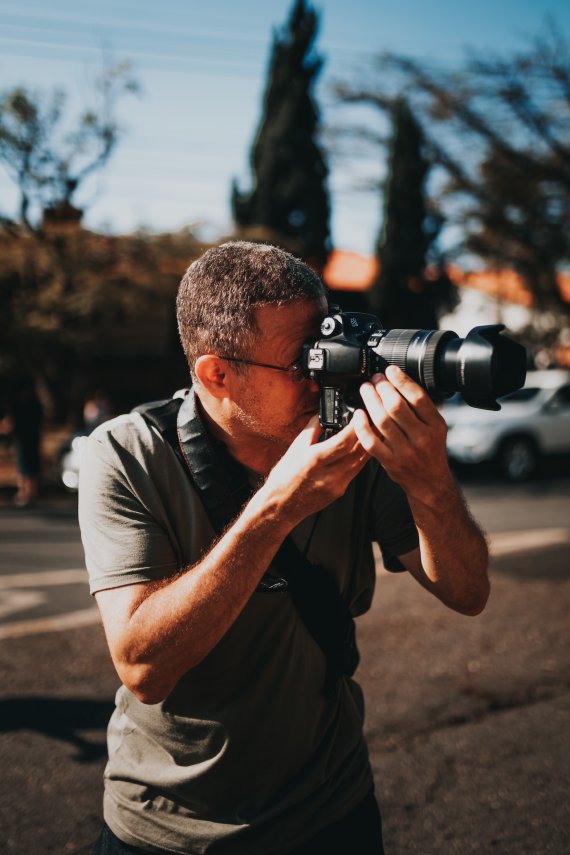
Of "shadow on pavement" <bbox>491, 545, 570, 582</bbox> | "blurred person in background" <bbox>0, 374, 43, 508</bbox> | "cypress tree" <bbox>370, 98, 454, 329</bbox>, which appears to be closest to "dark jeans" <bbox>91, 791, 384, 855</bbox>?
"shadow on pavement" <bbox>491, 545, 570, 582</bbox>

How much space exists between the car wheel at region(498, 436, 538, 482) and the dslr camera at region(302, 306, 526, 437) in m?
12.7

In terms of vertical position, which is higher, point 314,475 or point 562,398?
point 314,475

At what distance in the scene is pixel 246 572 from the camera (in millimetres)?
1299

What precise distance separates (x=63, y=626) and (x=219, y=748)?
379 centimetres

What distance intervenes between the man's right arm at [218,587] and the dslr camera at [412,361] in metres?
0.12

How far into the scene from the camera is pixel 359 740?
5.33ft

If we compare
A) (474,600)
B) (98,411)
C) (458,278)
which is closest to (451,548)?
(474,600)

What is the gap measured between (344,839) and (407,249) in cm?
2235

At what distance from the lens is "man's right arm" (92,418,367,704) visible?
1.29 metres

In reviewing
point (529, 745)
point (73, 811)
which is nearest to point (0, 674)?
point (73, 811)

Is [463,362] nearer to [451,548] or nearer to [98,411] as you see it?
[451,548]

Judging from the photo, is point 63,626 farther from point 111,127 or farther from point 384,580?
point 111,127

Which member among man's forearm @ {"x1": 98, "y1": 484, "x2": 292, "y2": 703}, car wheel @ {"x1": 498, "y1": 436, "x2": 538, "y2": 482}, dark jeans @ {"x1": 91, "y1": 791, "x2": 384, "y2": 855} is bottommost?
car wheel @ {"x1": 498, "y1": 436, "x2": 538, "y2": 482}

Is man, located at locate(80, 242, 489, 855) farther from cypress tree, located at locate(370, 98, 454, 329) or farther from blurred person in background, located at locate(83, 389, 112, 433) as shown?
cypress tree, located at locate(370, 98, 454, 329)
